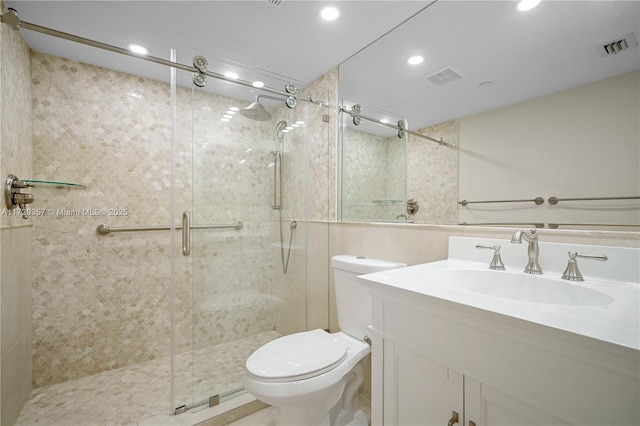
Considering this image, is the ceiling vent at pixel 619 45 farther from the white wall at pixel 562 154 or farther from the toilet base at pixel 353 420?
the toilet base at pixel 353 420

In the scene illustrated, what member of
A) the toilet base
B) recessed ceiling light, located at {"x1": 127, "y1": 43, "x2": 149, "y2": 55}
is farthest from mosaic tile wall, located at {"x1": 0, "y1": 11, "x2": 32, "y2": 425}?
the toilet base

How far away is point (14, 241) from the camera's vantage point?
1443mm

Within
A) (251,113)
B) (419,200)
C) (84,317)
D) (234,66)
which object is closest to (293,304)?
(419,200)

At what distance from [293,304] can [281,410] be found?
0.80 metres

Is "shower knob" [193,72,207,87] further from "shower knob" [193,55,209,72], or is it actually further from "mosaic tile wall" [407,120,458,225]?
"mosaic tile wall" [407,120,458,225]

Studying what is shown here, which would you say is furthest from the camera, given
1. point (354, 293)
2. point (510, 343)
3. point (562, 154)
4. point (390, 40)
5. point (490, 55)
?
point (390, 40)

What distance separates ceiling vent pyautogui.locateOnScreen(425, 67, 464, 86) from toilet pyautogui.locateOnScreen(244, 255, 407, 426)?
983mm

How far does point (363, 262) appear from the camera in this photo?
1.52 metres

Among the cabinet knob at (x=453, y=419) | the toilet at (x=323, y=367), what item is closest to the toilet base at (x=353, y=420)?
the toilet at (x=323, y=367)

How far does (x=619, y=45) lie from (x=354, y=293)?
1424 mm

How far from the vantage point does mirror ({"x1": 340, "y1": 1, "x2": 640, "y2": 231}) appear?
2.88 feet

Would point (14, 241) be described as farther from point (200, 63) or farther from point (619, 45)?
point (619, 45)

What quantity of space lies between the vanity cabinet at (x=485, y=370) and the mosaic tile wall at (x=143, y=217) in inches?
42.4

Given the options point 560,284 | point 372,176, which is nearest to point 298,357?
point 560,284
